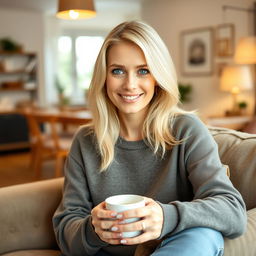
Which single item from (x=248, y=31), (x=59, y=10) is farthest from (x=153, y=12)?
(x=59, y=10)

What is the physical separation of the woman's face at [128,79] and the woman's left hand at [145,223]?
0.43 metres

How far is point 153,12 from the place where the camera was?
725cm

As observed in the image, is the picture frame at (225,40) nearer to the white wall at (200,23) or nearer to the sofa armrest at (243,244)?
the white wall at (200,23)

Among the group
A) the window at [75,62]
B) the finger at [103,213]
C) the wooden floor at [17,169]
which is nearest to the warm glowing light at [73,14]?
the finger at [103,213]

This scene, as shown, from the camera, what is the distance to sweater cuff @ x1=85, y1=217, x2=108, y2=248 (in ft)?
4.09

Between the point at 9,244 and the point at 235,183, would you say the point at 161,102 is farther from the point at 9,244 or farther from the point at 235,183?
the point at 9,244

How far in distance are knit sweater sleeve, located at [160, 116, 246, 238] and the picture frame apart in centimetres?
481

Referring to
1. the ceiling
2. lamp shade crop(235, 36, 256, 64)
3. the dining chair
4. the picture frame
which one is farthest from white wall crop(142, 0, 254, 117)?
the dining chair

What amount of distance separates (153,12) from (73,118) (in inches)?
135

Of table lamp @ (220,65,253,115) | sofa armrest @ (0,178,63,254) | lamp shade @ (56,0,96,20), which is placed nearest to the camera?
sofa armrest @ (0,178,63,254)

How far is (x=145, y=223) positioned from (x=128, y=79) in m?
0.52

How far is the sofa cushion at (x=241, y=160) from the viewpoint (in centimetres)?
144

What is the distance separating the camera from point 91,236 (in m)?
1.26

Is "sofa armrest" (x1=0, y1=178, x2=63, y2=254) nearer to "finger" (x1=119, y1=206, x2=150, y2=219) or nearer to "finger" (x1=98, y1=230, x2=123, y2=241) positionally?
"finger" (x1=98, y1=230, x2=123, y2=241)
